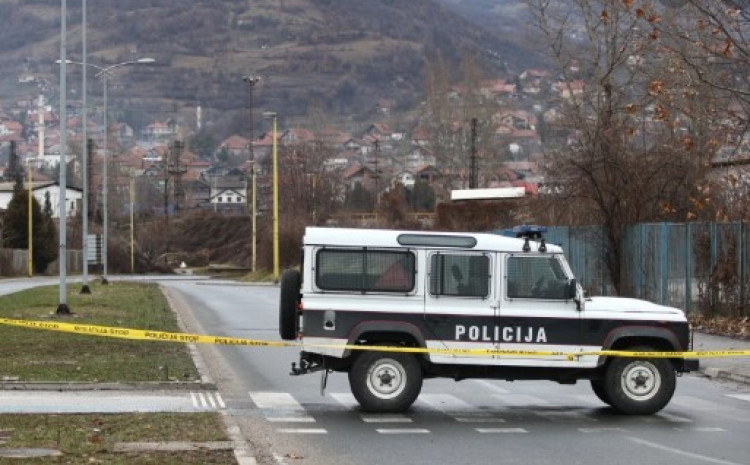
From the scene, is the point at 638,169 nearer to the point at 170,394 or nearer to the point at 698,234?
the point at 698,234

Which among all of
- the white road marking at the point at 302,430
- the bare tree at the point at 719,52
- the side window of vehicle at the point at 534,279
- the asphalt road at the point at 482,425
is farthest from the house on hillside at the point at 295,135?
the white road marking at the point at 302,430

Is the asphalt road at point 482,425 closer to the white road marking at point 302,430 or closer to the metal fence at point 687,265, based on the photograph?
the white road marking at point 302,430

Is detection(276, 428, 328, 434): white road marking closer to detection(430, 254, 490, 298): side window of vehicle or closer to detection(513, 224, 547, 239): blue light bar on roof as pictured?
detection(430, 254, 490, 298): side window of vehicle

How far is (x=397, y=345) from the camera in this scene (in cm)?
1542

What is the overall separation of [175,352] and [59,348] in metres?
1.95

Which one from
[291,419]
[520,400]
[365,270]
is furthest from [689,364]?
[291,419]

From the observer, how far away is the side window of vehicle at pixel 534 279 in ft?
51.0

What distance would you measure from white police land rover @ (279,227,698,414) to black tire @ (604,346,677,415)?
1cm

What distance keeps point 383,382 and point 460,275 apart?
4.97 ft

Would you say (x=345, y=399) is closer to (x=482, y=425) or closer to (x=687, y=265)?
(x=482, y=425)

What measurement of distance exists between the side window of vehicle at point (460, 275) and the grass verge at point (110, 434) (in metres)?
2.98

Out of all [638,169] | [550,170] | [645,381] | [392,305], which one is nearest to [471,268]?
[392,305]

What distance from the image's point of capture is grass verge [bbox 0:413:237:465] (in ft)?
37.9

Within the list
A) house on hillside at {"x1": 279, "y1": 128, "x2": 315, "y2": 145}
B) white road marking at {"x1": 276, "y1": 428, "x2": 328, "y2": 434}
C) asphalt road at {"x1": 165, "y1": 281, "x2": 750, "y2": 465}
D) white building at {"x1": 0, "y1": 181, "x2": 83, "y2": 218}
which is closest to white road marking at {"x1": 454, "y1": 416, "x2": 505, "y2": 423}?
asphalt road at {"x1": 165, "y1": 281, "x2": 750, "y2": 465}
